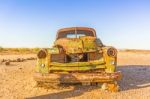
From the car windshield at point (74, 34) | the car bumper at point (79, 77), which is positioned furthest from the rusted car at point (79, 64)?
the car windshield at point (74, 34)

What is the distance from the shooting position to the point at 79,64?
1029cm

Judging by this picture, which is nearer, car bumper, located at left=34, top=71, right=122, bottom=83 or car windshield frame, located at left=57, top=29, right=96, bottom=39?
car bumper, located at left=34, top=71, right=122, bottom=83

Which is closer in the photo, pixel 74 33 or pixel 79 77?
pixel 79 77

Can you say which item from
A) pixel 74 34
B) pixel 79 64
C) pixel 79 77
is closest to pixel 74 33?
pixel 74 34

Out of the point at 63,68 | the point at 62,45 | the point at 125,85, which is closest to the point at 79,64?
the point at 63,68

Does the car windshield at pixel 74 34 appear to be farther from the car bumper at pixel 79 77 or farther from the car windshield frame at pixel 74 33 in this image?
A: the car bumper at pixel 79 77

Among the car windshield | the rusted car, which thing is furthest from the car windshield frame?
the rusted car

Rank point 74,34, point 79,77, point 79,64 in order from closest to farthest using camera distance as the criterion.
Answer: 1. point 79,77
2. point 79,64
3. point 74,34

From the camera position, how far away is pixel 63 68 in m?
10.3

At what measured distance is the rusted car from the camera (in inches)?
389

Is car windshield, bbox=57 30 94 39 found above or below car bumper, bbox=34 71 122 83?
above

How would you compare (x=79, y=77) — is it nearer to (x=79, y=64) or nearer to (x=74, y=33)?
(x=79, y=64)

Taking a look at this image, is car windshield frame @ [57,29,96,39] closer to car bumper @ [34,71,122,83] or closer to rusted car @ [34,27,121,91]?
rusted car @ [34,27,121,91]

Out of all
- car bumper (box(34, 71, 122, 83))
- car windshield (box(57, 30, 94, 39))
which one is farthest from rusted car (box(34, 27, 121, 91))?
car windshield (box(57, 30, 94, 39))
